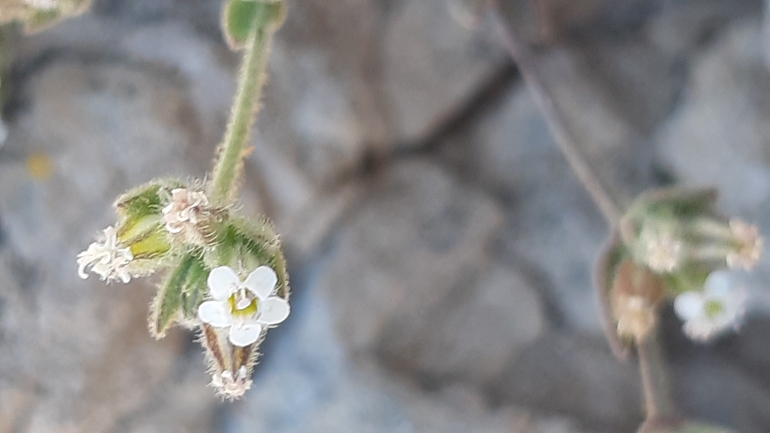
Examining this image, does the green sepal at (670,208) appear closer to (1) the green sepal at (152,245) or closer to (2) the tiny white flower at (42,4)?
(1) the green sepal at (152,245)

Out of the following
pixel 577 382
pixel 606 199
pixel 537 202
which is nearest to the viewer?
pixel 606 199

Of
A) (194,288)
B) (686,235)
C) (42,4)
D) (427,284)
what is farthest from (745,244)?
(42,4)

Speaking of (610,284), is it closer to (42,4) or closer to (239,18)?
(239,18)

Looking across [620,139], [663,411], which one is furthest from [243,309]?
[620,139]

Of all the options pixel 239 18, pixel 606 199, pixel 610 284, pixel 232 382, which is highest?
pixel 239 18

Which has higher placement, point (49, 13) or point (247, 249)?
point (49, 13)

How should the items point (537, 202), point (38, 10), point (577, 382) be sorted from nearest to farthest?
1. point (38, 10)
2. point (577, 382)
3. point (537, 202)

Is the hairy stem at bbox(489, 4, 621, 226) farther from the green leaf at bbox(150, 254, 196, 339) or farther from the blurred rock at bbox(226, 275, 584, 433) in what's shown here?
the green leaf at bbox(150, 254, 196, 339)
